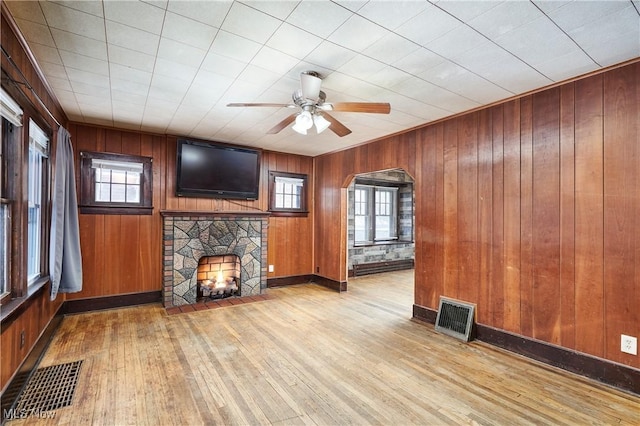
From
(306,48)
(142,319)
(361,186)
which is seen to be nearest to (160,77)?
(306,48)

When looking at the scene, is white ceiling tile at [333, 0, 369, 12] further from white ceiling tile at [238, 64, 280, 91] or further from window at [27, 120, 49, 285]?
window at [27, 120, 49, 285]

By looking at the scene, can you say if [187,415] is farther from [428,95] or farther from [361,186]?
[361,186]

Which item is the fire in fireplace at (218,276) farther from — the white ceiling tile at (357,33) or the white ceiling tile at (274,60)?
the white ceiling tile at (357,33)

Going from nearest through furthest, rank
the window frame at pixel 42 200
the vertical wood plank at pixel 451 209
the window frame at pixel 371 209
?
1. the window frame at pixel 42 200
2. the vertical wood plank at pixel 451 209
3. the window frame at pixel 371 209

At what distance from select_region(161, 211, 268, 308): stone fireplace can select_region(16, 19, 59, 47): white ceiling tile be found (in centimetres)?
267

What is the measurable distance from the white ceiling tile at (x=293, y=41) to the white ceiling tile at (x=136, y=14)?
0.71 meters

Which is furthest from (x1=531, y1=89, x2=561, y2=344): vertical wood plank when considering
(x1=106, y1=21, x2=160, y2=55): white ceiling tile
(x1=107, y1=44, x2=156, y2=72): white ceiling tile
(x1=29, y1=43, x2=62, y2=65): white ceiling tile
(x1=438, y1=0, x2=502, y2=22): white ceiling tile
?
(x1=29, y1=43, x2=62, y2=65): white ceiling tile

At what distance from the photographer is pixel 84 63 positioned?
2.51 m

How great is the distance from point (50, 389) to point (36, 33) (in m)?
2.64

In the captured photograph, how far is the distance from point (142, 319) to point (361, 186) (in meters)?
5.15

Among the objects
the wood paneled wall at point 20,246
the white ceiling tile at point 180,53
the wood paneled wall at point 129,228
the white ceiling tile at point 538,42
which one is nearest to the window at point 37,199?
the wood paneled wall at point 20,246

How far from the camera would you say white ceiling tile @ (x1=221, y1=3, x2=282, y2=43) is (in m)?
1.86

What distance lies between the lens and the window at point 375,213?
291 inches

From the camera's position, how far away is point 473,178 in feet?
11.6
